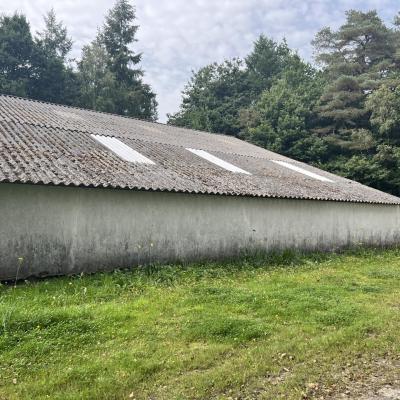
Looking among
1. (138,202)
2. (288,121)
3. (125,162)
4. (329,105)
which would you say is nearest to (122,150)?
(125,162)

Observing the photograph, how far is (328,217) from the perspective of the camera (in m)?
14.5

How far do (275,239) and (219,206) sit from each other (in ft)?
8.08

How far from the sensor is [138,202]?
1001 centimetres

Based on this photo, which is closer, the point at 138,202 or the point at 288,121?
the point at 138,202

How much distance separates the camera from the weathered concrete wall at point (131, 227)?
28.0ft

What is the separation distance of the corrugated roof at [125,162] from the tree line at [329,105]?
407 inches

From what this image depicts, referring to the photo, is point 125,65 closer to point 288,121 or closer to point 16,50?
point 16,50

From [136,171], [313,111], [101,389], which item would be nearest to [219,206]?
[136,171]

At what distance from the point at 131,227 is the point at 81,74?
29.8m

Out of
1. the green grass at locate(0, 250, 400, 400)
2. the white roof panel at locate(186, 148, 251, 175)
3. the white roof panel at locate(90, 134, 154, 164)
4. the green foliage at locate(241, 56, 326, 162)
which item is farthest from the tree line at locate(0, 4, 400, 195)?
the green grass at locate(0, 250, 400, 400)

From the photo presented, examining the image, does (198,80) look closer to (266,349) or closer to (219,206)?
(219,206)

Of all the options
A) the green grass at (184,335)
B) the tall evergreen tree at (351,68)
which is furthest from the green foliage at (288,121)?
the green grass at (184,335)

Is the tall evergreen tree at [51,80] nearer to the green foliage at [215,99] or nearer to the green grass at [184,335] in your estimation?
the green foliage at [215,99]

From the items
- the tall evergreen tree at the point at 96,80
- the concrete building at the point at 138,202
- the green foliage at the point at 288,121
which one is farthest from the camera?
the tall evergreen tree at the point at 96,80
